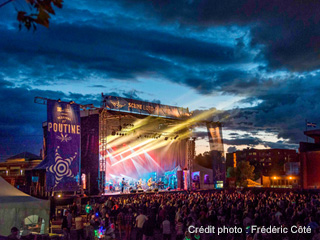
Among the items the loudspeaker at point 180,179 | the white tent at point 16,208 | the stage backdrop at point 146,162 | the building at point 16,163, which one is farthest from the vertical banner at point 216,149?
the white tent at point 16,208

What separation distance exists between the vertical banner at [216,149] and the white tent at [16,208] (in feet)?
83.5

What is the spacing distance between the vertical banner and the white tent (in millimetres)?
25454

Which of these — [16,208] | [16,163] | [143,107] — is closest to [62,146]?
[143,107]

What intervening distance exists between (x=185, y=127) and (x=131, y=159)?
679 cm

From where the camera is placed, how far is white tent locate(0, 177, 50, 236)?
10.6 metres

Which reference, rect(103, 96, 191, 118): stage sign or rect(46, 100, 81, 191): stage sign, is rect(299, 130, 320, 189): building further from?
A: rect(46, 100, 81, 191): stage sign

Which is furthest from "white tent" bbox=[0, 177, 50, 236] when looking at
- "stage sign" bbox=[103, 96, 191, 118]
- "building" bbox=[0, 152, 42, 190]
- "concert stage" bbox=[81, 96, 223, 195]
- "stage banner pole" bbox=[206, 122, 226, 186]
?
"building" bbox=[0, 152, 42, 190]

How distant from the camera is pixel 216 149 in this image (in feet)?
120

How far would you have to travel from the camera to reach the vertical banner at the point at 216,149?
117ft

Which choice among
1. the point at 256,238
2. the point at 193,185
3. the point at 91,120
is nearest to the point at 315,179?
the point at 193,185

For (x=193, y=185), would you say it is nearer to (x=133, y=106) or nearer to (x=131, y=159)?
(x=131, y=159)

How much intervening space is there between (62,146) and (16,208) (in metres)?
13.2

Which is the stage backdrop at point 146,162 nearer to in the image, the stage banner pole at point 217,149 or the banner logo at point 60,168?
the stage banner pole at point 217,149

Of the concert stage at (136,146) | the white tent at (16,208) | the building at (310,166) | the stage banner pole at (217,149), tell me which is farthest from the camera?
the building at (310,166)
